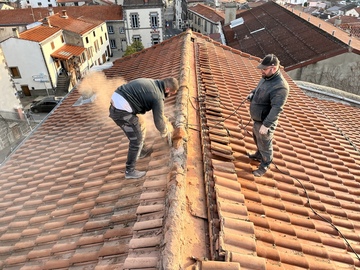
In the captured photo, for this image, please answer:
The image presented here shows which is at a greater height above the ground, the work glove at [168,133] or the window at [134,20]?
the work glove at [168,133]

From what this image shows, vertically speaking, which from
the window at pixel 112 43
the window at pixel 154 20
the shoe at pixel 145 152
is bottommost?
the window at pixel 112 43

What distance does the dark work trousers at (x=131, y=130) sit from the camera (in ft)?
12.4

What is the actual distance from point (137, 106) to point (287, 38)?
15.2m

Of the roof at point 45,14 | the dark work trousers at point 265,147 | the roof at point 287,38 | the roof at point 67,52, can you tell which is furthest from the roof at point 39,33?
the dark work trousers at point 265,147

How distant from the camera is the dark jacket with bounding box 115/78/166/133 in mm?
3652

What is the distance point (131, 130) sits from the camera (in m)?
3.89

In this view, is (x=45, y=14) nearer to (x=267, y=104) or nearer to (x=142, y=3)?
(x=142, y=3)

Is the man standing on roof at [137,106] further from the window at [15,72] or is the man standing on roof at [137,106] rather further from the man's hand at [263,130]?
the window at [15,72]

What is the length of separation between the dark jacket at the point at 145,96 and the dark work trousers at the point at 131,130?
146 millimetres

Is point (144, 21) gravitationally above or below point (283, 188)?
below

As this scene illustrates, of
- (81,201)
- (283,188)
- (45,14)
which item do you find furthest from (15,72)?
(283,188)

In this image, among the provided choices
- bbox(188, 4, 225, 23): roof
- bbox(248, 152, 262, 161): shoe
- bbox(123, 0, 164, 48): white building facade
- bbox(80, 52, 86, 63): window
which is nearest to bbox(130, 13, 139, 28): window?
bbox(123, 0, 164, 48): white building facade

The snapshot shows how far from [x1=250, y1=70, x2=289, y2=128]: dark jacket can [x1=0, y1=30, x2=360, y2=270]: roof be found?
0.67 metres

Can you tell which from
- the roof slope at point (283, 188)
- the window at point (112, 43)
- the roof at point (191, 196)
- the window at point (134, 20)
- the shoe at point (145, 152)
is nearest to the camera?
the roof at point (191, 196)
